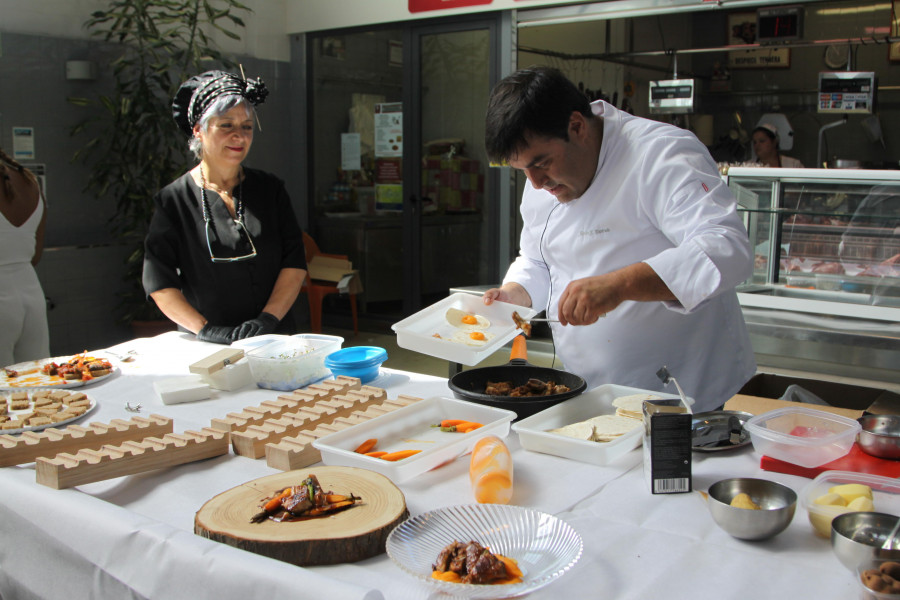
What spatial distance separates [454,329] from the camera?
215 centimetres

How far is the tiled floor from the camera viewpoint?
500 centimetres

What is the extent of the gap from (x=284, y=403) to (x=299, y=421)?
0.48ft

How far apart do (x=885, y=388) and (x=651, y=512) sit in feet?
6.47

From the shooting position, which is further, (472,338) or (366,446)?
(472,338)

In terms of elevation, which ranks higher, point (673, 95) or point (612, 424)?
point (673, 95)

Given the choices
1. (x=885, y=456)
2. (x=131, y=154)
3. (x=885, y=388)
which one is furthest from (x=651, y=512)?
(x=131, y=154)

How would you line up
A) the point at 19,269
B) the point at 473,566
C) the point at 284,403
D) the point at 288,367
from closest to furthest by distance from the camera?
the point at 473,566, the point at 284,403, the point at 288,367, the point at 19,269

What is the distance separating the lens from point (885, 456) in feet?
4.94

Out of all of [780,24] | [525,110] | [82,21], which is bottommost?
[525,110]

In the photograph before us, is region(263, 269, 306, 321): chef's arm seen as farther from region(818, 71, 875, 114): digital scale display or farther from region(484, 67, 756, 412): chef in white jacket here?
region(818, 71, 875, 114): digital scale display

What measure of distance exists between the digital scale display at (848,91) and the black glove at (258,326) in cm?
321

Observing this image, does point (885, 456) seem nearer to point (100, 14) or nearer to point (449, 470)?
point (449, 470)

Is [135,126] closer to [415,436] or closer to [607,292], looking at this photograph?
[415,436]

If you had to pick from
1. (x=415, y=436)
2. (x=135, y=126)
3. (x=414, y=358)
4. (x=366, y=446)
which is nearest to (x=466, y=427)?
(x=415, y=436)
